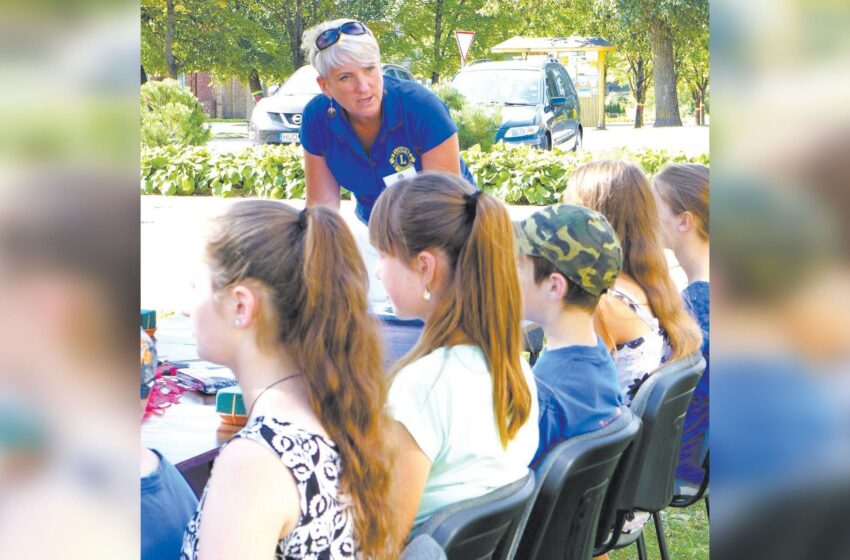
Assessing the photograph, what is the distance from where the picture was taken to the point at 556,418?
2.08m

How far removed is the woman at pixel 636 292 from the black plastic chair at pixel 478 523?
1102 millimetres

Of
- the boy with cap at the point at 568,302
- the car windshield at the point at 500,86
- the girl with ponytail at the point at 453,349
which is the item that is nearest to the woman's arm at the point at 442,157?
the boy with cap at the point at 568,302

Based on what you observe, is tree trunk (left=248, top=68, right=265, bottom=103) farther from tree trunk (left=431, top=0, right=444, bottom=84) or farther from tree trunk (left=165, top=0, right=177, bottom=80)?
tree trunk (left=431, top=0, right=444, bottom=84)

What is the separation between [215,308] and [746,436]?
3.55ft

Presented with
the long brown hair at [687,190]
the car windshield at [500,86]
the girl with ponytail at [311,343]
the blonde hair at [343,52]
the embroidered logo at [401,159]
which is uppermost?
the car windshield at [500,86]

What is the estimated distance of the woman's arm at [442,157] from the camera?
3041 mm

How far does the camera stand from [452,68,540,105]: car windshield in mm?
13367

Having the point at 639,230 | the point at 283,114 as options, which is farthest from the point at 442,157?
the point at 283,114

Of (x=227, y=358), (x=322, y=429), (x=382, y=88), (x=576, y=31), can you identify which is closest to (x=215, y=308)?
(x=227, y=358)

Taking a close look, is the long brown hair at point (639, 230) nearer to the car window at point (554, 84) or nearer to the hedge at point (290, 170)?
the hedge at point (290, 170)

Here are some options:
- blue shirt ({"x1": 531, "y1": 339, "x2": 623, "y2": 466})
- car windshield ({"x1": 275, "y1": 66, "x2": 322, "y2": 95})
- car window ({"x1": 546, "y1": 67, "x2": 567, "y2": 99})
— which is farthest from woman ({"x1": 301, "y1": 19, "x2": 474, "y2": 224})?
car windshield ({"x1": 275, "y1": 66, "x2": 322, "y2": 95})

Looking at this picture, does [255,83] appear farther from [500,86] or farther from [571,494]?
[571,494]

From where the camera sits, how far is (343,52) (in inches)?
115

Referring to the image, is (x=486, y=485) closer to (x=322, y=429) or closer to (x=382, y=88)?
(x=322, y=429)
